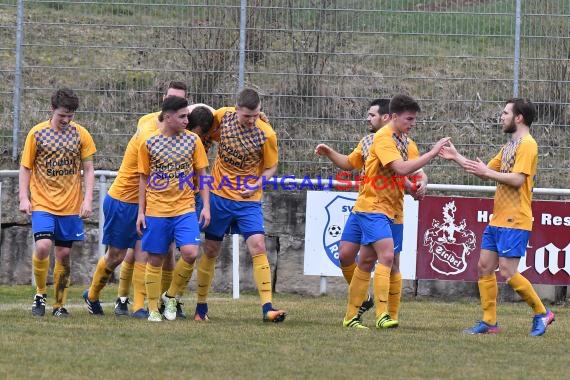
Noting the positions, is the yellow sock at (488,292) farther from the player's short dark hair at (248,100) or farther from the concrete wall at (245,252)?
the concrete wall at (245,252)

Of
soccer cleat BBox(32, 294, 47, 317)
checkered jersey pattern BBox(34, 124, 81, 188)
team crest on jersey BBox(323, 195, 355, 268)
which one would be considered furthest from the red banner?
soccer cleat BBox(32, 294, 47, 317)

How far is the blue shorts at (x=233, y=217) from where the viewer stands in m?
10.2

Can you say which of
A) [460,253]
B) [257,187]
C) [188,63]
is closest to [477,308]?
[460,253]

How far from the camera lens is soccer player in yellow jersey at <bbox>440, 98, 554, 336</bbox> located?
30.7ft

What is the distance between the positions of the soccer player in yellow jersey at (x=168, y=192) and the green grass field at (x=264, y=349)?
0.60m

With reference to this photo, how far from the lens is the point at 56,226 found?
10.3 m

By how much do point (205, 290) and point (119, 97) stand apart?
4.49 meters

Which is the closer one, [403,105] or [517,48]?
[403,105]

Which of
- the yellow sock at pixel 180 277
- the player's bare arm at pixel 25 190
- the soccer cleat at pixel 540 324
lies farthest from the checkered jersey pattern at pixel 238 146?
the soccer cleat at pixel 540 324

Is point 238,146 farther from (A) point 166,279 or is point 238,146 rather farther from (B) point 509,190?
(B) point 509,190

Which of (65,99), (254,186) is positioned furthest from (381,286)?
(65,99)

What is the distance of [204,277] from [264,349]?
7.49 ft

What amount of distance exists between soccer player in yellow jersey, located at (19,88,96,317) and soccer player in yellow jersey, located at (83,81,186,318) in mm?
270

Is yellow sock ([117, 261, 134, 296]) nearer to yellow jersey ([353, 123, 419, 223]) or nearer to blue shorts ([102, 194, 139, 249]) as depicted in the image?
blue shorts ([102, 194, 139, 249])
